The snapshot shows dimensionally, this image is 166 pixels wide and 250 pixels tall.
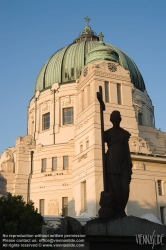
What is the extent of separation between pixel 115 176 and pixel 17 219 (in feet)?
46.4

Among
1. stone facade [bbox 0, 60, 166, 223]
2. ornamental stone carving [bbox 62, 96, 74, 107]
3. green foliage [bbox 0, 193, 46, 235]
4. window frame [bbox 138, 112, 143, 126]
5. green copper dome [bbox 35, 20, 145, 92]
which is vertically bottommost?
green foliage [bbox 0, 193, 46, 235]

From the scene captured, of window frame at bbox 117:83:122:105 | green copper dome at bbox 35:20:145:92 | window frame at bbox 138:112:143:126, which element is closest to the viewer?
window frame at bbox 117:83:122:105

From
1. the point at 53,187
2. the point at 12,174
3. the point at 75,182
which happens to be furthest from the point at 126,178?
the point at 12,174

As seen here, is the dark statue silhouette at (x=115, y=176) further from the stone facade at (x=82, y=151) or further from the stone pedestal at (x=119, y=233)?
the stone facade at (x=82, y=151)

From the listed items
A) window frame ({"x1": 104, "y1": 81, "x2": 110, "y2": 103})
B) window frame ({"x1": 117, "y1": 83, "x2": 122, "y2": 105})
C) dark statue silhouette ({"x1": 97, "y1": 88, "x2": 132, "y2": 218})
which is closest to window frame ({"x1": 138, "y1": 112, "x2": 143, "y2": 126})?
window frame ({"x1": 117, "y1": 83, "x2": 122, "y2": 105})

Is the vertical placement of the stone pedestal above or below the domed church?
below

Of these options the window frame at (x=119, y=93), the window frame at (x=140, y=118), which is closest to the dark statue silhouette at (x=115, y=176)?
the window frame at (x=119, y=93)

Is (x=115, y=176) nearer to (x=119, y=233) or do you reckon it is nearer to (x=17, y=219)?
(x=119, y=233)
